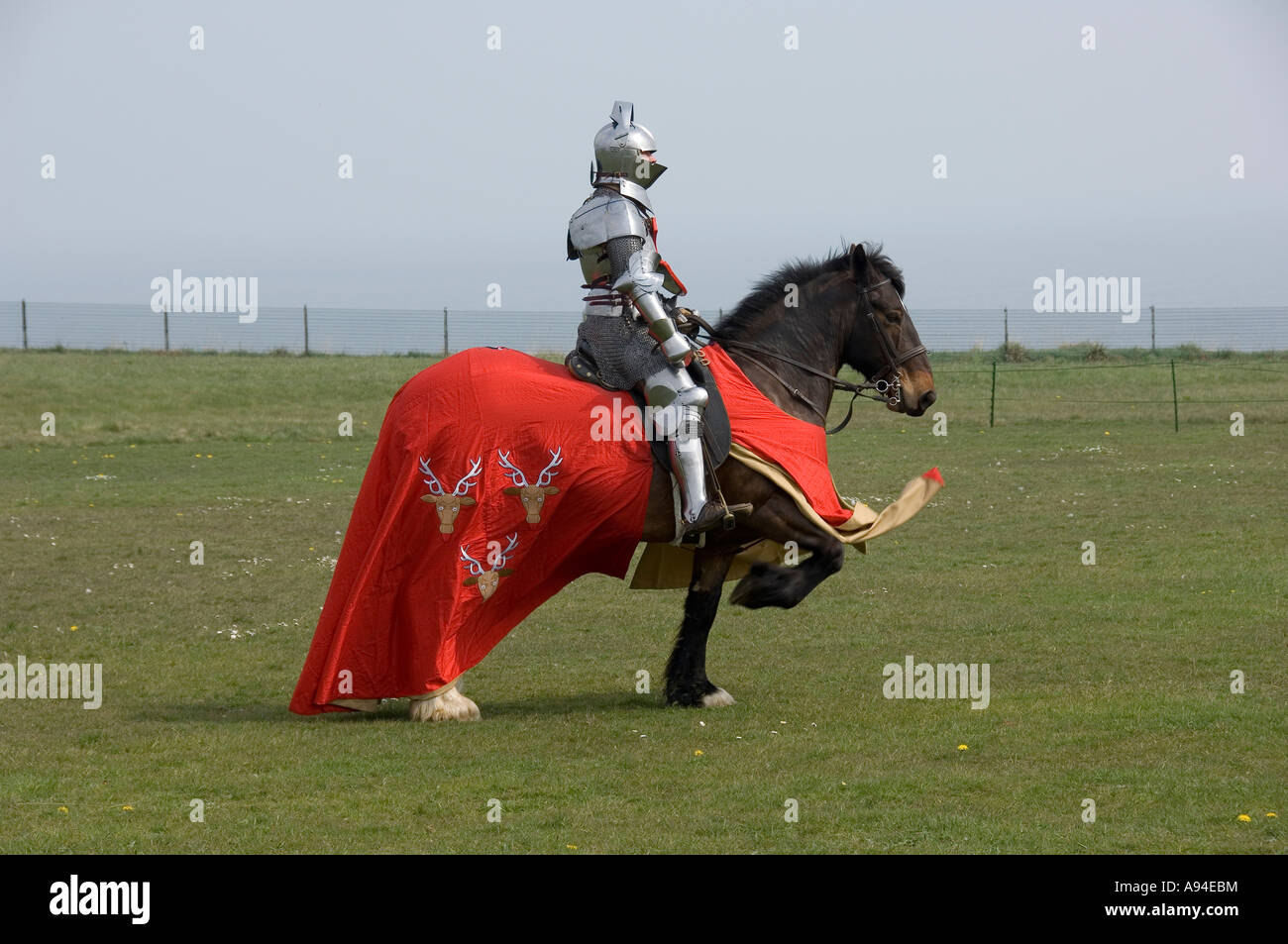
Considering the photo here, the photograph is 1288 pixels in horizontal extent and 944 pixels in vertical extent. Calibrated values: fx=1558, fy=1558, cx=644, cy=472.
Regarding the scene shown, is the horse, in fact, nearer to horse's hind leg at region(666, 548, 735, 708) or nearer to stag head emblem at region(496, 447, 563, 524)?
horse's hind leg at region(666, 548, 735, 708)

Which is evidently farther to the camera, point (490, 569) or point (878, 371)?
point (878, 371)

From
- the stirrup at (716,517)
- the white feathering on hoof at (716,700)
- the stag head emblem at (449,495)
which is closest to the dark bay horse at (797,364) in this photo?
the white feathering on hoof at (716,700)

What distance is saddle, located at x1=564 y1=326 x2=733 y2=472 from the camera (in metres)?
9.79

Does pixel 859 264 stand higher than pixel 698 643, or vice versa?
pixel 859 264

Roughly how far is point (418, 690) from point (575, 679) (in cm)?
190

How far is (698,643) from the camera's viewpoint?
10375 millimetres

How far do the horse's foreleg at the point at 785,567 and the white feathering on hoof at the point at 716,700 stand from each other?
2.36ft

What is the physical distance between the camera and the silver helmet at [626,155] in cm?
965

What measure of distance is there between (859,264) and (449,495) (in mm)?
3262

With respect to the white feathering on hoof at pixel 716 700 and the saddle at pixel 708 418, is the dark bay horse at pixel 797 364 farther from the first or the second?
the saddle at pixel 708 418

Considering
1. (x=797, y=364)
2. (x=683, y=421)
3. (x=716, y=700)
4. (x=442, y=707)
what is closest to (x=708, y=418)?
(x=683, y=421)

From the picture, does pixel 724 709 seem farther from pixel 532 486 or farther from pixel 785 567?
pixel 532 486

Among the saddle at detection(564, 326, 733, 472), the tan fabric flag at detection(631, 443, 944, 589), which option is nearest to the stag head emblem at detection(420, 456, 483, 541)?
the saddle at detection(564, 326, 733, 472)

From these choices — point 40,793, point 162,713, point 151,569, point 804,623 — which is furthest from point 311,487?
point 40,793
